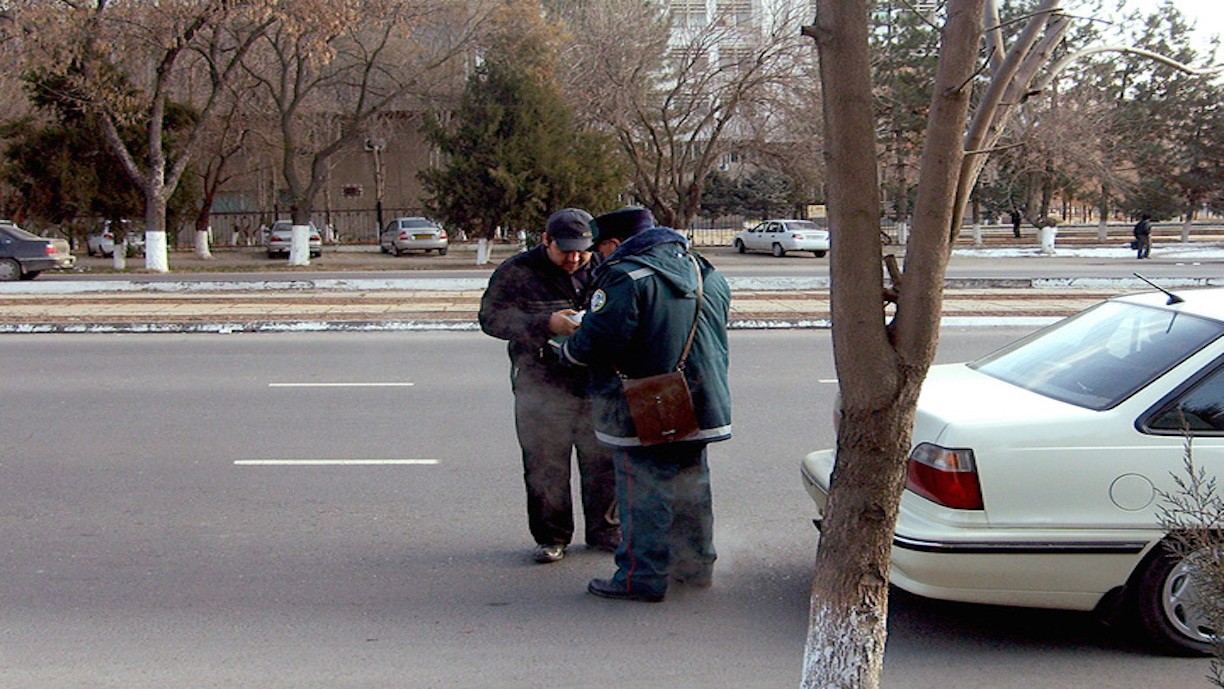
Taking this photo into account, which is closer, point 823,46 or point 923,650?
point 823,46

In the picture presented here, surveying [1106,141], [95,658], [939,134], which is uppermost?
[1106,141]

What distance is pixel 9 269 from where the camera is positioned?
1038 inches

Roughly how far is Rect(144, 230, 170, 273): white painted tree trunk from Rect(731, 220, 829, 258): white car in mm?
20659

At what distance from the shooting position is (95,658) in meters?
4.81

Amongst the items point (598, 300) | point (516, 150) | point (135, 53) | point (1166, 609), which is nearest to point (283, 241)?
point (135, 53)

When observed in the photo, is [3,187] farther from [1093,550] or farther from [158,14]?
[1093,550]

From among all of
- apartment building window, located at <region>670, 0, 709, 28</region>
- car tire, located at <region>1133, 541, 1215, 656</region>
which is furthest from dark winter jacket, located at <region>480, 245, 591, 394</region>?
apartment building window, located at <region>670, 0, 709, 28</region>

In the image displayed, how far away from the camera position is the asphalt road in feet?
15.3

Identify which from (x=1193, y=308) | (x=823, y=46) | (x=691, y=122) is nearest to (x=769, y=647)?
(x=1193, y=308)

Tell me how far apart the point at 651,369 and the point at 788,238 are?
3635 centimetres

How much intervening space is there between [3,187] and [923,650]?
43.2 meters

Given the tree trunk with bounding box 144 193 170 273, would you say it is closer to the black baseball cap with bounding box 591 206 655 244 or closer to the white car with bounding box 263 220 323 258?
the white car with bounding box 263 220 323 258

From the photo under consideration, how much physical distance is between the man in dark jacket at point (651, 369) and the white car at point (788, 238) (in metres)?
34.7

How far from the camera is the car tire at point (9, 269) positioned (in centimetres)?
2628
